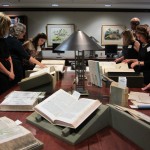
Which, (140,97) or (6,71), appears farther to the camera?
(6,71)

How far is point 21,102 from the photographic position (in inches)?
62.2

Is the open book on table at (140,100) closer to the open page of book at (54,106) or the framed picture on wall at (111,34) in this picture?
the open page of book at (54,106)

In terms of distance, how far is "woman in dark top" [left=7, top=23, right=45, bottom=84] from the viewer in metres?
2.92

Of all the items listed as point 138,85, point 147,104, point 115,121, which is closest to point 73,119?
point 115,121

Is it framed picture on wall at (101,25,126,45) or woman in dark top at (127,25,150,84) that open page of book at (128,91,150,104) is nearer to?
woman in dark top at (127,25,150,84)

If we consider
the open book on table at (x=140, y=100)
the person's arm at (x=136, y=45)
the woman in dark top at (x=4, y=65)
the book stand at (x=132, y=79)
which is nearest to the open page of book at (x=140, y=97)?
the open book on table at (x=140, y=100)

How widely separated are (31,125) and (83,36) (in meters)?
→ 0.81

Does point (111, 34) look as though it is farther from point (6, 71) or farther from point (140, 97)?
point (140, 97)

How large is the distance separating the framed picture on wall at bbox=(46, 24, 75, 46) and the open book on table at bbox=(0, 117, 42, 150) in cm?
639

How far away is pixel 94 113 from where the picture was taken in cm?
129

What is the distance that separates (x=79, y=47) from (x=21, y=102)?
55cm

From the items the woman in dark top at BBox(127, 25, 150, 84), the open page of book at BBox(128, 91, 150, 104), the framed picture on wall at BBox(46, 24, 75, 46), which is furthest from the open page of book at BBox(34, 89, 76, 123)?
the framed picture on wall at BBox(46, 24, 75, 46)

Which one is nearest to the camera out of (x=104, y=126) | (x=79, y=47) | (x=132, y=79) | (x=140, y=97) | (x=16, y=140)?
(x=16, y=140)

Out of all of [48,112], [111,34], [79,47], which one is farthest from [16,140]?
[111,34]
